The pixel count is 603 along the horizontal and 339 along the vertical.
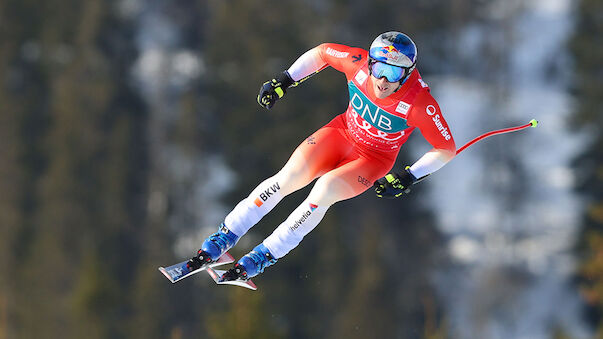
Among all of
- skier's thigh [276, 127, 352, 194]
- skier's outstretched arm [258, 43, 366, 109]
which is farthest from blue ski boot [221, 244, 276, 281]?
skier's outstretched arm [258, 43, 366, 109]

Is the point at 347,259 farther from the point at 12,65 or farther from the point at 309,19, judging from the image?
the point at 12,65

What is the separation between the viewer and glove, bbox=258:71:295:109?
440 inches

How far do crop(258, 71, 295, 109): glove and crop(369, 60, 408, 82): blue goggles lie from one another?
3.52 feet

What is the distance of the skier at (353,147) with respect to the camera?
10672 millimetres

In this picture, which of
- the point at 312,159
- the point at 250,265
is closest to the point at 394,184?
the point at 312,159

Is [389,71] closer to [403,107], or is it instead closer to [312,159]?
[403,107]

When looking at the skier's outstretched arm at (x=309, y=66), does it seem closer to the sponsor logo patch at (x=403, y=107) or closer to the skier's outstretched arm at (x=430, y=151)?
the sponsor logo patch at (x=403, y=107)

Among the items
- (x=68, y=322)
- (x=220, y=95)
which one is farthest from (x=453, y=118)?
(x=68, y=322)

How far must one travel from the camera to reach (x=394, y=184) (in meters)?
10.7

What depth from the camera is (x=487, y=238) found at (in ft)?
133

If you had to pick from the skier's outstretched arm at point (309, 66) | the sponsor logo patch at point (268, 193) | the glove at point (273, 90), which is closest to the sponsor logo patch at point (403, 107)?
the skier's outstretched arm at point (309, 66)

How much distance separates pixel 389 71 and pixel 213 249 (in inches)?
94.1

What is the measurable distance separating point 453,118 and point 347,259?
6.44m

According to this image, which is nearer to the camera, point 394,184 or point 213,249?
point 394,184
